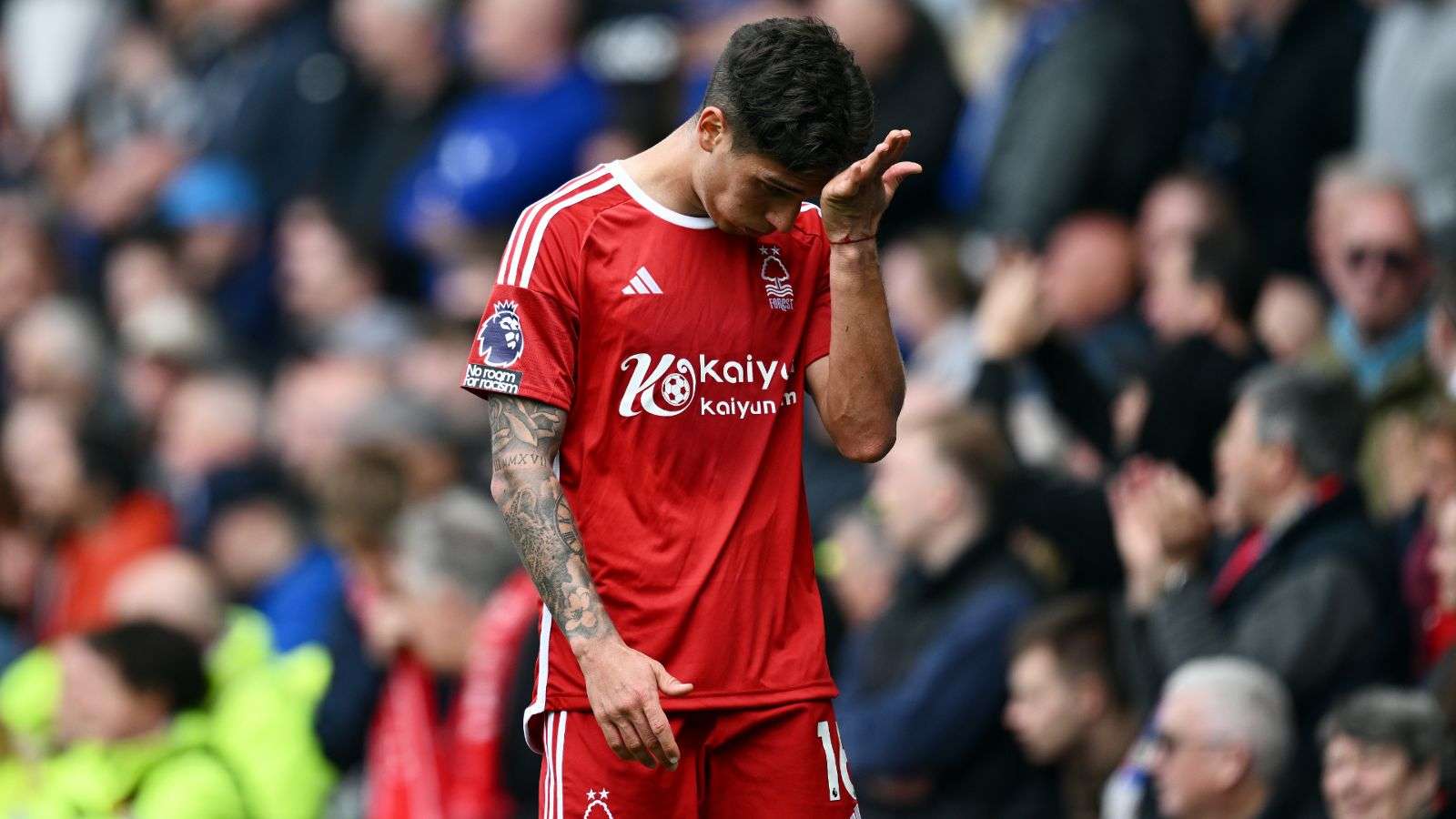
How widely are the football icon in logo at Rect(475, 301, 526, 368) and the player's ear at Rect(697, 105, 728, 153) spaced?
0.48m

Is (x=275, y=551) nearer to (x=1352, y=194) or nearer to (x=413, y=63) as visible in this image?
(x=413, y=63)

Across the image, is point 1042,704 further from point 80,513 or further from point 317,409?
point 80,513

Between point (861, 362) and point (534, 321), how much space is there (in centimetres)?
65

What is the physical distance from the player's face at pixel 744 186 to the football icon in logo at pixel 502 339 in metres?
0.44

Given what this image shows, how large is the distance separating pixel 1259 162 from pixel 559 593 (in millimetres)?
5760

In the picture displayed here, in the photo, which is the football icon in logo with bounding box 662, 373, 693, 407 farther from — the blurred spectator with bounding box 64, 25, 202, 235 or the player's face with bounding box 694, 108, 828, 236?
the blurred spectator with bounding box 64, 25, 202, 235

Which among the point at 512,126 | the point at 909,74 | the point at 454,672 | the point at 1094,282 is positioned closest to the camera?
the point at 454,672

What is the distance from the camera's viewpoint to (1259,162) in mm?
9461

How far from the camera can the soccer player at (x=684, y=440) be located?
449 centimetres

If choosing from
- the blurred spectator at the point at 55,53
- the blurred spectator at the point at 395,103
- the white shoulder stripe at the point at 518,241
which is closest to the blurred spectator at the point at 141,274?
the blurred spectator at the point at 395,103

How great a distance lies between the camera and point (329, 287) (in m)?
12.4

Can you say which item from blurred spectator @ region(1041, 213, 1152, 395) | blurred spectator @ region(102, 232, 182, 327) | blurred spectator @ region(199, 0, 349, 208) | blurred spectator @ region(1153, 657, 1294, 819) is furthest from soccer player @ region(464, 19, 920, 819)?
blurred spectator @ region(199, 0, 349, 208)

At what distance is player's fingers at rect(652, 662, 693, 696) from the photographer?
437 centimetres

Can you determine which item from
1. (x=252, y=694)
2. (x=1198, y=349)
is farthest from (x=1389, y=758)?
(x=252, y=694)
